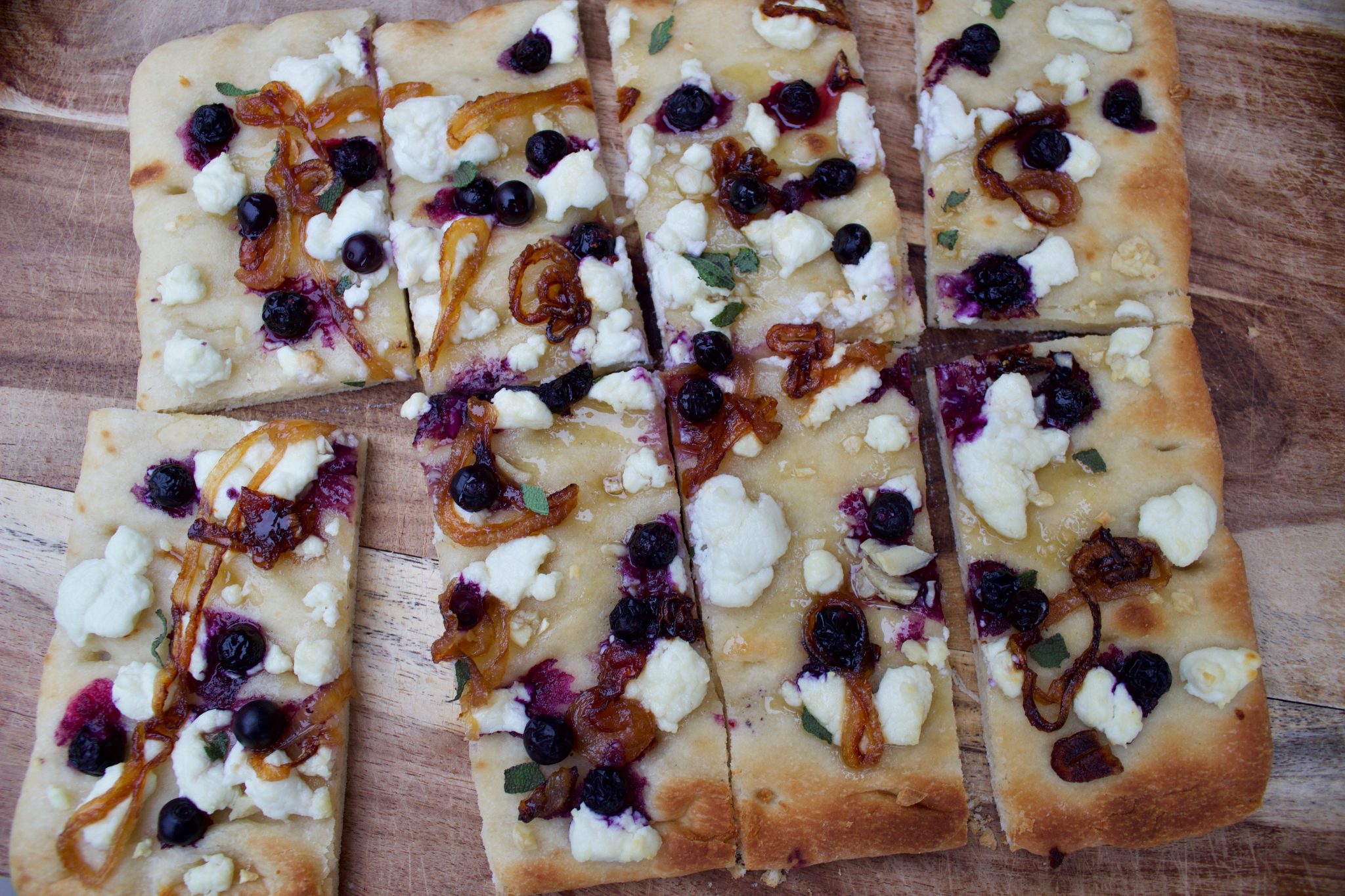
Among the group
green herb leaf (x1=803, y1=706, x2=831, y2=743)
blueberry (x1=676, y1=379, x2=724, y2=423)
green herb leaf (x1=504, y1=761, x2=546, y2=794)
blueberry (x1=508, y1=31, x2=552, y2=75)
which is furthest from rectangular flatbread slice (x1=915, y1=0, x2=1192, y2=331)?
green herb leaf (x1=504, y1=761, x2=546, y2=794)

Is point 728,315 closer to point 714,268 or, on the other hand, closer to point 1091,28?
point 714,268

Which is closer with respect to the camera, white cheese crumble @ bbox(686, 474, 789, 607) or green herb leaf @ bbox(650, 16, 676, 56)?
white cheese crumble @ bbox(686, 474, 789, 607)

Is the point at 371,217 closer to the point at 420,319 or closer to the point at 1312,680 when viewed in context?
the point at 420,319

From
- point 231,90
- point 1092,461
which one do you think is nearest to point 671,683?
point 1092,461

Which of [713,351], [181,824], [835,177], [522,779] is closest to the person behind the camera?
[181,824]

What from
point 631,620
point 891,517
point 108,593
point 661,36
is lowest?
point 631,620

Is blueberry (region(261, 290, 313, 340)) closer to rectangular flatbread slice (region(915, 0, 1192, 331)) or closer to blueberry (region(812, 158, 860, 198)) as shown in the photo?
blueberry (region(812, 158, 860, 198))

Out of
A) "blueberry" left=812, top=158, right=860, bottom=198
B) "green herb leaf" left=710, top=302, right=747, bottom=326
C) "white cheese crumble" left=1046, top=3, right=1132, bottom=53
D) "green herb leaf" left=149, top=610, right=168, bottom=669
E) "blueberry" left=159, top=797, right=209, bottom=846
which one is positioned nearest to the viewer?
"blueberry" left=159, top=797, right=209, bottom=846

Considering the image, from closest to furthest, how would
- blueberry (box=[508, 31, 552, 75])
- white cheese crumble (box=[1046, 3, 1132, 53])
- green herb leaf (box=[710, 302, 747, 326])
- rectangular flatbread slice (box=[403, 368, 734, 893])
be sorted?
rectangular flatbread slice (box=[403, 368, 734, 893]) → green herb leaf (box=[710, 302, 747, 326]) → blueberry (box=[508, 31, 552, 75]) → white cheese crumble (box=[1046, 3, 1132, 53])
